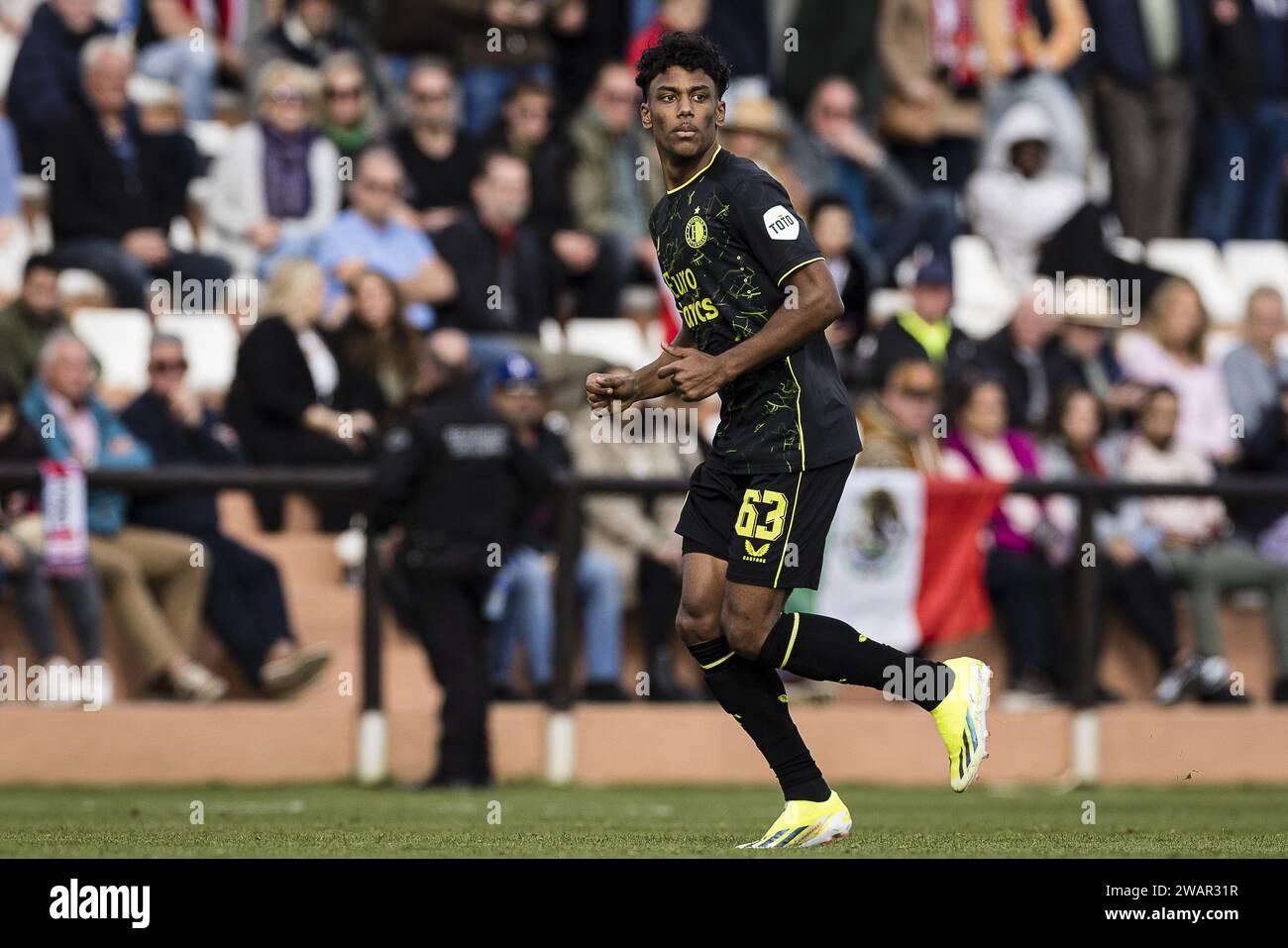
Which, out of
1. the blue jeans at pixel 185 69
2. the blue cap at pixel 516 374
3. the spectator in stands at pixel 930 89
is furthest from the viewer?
the spectator in stands at pixel 930 89

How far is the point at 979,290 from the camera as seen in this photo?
622 inches

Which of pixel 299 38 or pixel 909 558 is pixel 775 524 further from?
pixel 299 38

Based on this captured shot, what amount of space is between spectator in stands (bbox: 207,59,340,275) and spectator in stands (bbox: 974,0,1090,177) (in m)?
5.00

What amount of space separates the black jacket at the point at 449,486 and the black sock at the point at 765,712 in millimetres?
4463

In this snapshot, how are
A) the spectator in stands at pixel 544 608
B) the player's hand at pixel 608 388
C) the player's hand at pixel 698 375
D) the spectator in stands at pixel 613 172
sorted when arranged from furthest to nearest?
the spectator in stands at pixel 613 172 < the spectator in stands at pixel 544 608 < the player's hand at pixel 608 388 < the player's hand at pixel 698 375

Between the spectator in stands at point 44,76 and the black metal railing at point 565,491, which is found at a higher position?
the spectator in stands at point 44,76

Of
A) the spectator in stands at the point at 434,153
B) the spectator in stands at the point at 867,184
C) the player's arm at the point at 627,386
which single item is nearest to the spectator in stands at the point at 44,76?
the spectator in stands at the point at 434,153

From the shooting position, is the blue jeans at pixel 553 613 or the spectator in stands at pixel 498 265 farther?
the spectator in stands at pixel 498 265

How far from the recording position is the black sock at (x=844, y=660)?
22.5ft

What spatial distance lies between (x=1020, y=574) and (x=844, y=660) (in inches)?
221

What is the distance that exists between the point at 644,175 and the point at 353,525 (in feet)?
11.9

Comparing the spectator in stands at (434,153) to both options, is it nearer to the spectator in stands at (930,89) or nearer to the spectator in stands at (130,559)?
the spectator in stands at (130,559)

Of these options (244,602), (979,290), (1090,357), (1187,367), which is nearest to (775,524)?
(244,602)
